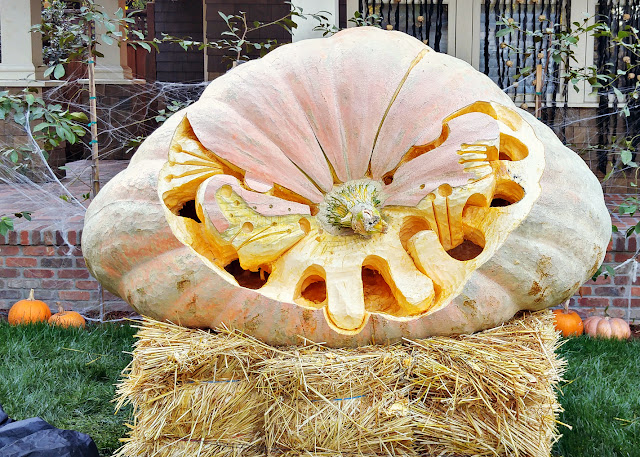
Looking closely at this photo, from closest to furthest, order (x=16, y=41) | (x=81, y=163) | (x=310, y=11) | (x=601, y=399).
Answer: (x=601, y=399) < (x=310, y=11) < (x=81, y=163) < (x=16, y=41)

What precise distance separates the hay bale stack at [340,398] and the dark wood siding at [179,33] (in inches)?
357

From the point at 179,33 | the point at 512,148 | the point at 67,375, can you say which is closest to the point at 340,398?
the point at 512,148

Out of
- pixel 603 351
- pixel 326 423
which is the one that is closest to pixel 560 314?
pixel 603 351

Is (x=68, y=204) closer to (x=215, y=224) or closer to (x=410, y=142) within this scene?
(x=215, y=224)

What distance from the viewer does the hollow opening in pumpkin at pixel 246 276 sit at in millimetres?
2143

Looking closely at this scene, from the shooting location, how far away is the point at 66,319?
11.0 feet

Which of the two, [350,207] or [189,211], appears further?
[189,211]

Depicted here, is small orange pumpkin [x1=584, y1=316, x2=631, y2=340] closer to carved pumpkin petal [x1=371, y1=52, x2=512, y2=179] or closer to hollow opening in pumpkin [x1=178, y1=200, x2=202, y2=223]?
carved pumpkin petal [x1=371, y1=52, x2=512, y2=179]

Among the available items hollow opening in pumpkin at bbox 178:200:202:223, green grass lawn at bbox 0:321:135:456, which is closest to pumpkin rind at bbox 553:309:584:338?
hollow opening in pumpkin at bbox 178:200:202:223

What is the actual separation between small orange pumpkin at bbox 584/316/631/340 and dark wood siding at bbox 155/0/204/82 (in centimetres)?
819

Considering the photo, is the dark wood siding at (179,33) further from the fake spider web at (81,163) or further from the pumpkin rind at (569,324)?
the pumpkin rind at (569,324)

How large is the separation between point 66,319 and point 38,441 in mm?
1609

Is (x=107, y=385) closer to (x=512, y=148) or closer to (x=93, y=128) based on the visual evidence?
(x=93, y=128)

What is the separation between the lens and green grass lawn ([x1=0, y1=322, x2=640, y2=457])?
2322 mm
